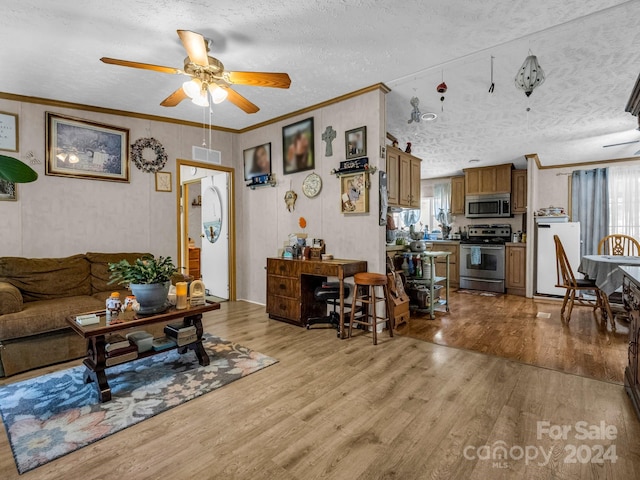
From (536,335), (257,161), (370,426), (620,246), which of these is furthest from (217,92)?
(620,246)

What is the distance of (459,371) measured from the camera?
2.52m

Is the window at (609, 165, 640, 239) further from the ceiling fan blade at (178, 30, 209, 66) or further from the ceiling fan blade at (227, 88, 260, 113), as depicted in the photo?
the ceiling fan blade at (178, 30, 209, 66)

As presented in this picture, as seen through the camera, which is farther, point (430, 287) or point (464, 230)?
point (464, 230)

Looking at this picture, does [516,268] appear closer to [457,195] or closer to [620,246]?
[620,246]

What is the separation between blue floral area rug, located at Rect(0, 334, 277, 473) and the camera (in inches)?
67.8

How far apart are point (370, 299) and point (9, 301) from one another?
10.7 feet

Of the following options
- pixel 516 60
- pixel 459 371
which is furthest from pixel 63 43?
pixel 459 371

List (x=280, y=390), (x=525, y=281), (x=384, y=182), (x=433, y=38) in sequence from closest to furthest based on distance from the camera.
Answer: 1. (x=280, y=390)
2. (x=433, y=38)
3. (x=384, y=182)
4. (x=525, y=281)

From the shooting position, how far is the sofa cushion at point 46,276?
3.12m

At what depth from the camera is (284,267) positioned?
3.84m

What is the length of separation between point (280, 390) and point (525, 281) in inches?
210

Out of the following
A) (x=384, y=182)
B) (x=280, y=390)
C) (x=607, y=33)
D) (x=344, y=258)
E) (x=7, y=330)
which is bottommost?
(x=280, y=390)

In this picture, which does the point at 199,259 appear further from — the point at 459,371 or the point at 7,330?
the point at 459,371

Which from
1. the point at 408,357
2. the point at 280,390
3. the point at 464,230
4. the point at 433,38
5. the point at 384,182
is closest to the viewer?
the point at 280,390
